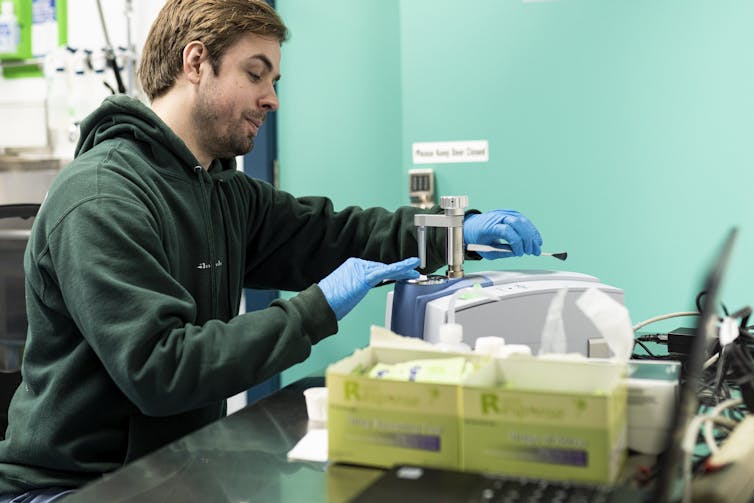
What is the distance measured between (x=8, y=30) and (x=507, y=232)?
2.14 meters

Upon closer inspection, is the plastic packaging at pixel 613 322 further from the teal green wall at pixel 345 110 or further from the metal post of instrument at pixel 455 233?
the teal green wall at pixel 345 110

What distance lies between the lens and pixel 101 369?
1235 mm

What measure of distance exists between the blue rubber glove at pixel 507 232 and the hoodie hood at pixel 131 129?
597 mm

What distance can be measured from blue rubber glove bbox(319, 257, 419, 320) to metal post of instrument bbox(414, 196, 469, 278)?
0.04m

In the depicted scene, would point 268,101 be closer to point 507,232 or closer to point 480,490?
point 507,232

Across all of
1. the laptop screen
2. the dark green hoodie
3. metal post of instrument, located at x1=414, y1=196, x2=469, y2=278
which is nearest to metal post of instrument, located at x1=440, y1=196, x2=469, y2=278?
metal post of instrument, located at x1=414, y1=196, x2=469, y2=278

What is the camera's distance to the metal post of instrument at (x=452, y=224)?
50.5 inches

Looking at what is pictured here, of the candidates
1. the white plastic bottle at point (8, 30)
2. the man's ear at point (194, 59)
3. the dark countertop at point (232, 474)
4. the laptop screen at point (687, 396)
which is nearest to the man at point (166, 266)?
the man's ear at point (194, 59)

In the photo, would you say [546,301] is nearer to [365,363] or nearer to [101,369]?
[365,363]

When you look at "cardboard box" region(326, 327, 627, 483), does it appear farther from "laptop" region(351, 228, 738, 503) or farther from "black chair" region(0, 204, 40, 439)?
"black chair" region(0, 204, 40, 439)

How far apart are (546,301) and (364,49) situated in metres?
1.64

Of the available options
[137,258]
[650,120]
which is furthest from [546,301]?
[650,120]

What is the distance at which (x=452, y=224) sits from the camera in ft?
4.26

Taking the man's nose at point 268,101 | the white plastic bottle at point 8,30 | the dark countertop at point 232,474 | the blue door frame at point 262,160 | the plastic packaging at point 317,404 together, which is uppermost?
the white plastic bottle at point 8,30
